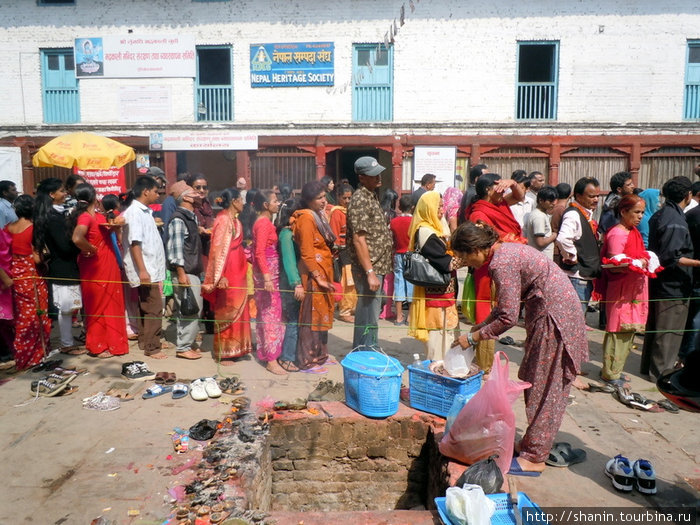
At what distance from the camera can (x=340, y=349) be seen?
6098 millimetres

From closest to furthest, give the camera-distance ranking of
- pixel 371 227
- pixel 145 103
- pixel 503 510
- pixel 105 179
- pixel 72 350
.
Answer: pixel 503 510, pixel 371 227, pixel 72 350, pixel 105 179, pixel 145 103

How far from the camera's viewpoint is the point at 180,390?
4.62 metres

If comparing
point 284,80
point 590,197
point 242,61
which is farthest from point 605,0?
point 590,197

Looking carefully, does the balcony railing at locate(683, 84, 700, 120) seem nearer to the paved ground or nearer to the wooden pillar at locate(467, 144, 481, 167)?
the wooden pillar at locate(467, 144, 481, 167)

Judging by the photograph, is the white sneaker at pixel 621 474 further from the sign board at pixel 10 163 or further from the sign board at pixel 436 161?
the sign board at pixel 10 163

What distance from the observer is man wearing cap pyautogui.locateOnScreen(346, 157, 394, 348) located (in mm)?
4773

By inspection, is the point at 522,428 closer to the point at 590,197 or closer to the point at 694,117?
the point at 590,197

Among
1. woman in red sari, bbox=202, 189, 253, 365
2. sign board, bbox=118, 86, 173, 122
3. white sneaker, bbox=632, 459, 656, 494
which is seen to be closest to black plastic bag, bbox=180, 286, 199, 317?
woman in red sari, bbox=202, 189, 253, 365

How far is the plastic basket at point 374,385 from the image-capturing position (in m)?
3.92

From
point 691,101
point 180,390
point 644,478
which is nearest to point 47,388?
point 180,390

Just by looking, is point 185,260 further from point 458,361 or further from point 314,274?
point 458,361

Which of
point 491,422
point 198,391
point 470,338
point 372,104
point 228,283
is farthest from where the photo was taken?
point 372,104

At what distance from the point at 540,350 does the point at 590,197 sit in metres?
2.52

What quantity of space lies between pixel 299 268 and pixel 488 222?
1840mm
